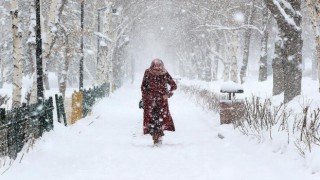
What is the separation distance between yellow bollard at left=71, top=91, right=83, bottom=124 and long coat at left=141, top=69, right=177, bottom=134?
5.09m

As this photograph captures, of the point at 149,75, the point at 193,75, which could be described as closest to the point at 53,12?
the point at 149,75

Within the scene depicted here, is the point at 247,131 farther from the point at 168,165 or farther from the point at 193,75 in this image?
the point at 193,75

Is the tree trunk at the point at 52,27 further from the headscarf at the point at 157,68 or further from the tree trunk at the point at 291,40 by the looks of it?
the tree trunk at the point at 291,40

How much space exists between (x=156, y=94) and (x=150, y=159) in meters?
2.21

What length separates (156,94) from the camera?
994 cm

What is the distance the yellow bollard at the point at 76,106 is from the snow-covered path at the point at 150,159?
268 centimetres

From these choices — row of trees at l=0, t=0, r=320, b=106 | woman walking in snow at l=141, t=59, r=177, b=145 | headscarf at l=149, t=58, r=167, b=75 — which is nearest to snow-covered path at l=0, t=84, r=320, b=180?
woman walking in snow at l=141, t=59, r=177, b=145

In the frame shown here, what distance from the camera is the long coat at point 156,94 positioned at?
994cm

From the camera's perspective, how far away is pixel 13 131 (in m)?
7.61

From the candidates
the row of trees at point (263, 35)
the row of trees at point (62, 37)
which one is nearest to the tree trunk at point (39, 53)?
the row of trees at point (62, 37)

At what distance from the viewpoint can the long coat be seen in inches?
391

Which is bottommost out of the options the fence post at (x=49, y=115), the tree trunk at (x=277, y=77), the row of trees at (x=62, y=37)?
the fence post at (x=49, y=115)

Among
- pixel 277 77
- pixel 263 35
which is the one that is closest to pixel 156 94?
pixel 277 77

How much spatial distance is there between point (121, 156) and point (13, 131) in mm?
1950
